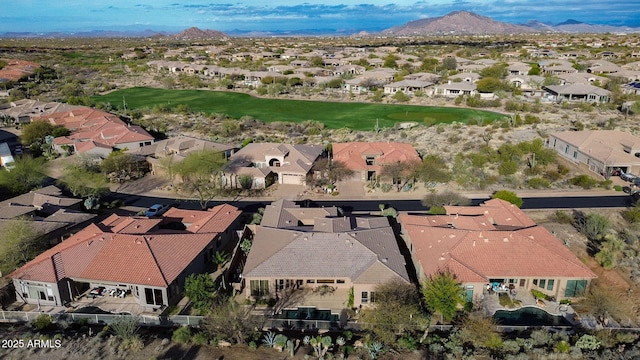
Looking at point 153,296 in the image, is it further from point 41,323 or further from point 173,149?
point 173,149

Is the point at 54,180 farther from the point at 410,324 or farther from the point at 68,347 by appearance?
the point at 410,324

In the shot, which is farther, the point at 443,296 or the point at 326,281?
the point at 326,281

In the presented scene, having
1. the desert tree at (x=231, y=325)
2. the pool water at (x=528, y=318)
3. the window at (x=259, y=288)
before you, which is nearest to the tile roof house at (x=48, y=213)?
the desert tree at (x=231, y=325)

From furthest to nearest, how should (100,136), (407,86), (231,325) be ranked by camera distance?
(407,86), (100,136), (231,325)

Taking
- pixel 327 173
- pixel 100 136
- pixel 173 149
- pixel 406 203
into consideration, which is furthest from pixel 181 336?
pixel 100 136

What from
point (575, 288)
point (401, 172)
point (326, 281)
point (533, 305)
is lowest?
point (533, 305)

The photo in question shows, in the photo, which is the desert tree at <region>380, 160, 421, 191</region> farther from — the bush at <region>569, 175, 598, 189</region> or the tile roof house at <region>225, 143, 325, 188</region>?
the bush at <region>569, 175, 598, 189</region>

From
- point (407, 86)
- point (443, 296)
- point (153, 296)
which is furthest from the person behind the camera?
point (407, 86)
